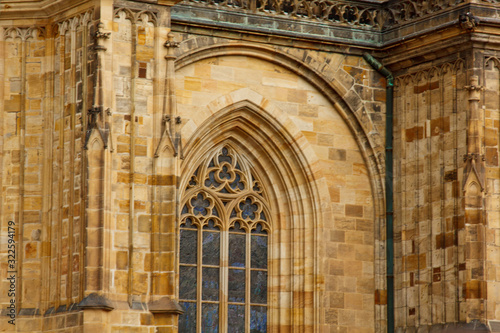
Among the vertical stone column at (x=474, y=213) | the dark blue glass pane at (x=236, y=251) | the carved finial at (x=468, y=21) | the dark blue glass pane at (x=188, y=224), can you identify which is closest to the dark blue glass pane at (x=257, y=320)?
the dark blue glass pane at (x=236, y=251)

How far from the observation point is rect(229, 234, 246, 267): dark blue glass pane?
109 ft

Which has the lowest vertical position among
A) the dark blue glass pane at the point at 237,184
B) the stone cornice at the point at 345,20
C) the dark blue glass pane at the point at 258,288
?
the dark blue glass pane at the point at 258,288

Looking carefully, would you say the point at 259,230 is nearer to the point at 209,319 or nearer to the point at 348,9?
the point at 209,319

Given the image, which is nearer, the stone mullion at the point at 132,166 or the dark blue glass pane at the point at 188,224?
the stone mullion at the point at 132,166

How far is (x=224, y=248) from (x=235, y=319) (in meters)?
1.35

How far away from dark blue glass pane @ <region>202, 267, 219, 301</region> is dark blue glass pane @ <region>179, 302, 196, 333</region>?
0.39 metres

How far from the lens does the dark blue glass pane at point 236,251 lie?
33094mm

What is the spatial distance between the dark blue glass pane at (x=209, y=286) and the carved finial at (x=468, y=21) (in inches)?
257

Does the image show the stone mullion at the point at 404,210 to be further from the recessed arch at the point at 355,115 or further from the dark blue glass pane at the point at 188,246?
the dark blue glass pane at the point at 188,246

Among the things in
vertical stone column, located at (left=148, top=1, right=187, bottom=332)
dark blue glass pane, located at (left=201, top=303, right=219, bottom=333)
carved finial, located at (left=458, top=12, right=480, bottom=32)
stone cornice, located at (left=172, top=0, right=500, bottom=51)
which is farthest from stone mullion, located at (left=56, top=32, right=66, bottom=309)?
carved finial, located at (left=458, top=12, right=480, bottom=32)

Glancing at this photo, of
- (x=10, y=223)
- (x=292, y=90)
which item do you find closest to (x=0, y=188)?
(x=10, y=223)

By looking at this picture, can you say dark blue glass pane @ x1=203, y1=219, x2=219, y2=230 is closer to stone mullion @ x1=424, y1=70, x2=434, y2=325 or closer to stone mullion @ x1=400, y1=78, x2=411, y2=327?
stone mullion @ x1=400, y1=78, x2=411, y2=327

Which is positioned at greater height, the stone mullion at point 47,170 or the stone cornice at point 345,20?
the stone cornice at point 345,20

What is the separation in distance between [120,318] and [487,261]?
23.0 ft
